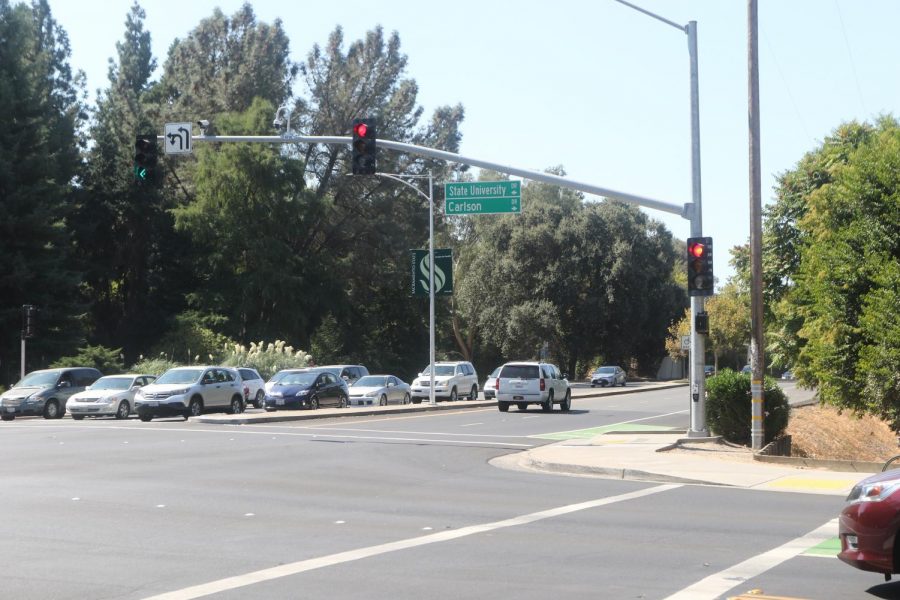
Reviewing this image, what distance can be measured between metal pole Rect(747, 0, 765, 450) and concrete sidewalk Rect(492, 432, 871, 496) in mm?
1012

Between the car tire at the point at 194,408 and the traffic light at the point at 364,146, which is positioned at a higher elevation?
the traffic light at the point at 364,146

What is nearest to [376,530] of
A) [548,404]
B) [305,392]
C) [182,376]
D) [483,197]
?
[483,197]

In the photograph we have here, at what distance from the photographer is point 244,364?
177 feet

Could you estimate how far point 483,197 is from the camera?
97.3 feet

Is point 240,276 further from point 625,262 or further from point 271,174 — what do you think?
point 625,262

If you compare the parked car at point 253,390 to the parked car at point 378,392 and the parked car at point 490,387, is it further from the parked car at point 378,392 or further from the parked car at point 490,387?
the parked car at point 490,387

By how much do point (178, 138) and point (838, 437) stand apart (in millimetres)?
22909

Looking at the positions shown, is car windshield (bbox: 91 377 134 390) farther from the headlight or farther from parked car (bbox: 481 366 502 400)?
the headlight

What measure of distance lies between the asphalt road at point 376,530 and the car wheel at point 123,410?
13223 mm

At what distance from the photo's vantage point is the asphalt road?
9.35 m

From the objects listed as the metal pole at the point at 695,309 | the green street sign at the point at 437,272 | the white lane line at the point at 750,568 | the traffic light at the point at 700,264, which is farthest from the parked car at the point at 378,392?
the white lane line at the point at 750,568

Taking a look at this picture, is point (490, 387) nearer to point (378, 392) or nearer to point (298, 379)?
point (378, 392)

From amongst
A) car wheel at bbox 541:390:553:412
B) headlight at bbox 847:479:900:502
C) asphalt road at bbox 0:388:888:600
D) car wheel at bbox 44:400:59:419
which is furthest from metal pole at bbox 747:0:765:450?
car wheel at bbox 44:400:59:419

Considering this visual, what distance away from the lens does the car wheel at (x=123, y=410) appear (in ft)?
118
